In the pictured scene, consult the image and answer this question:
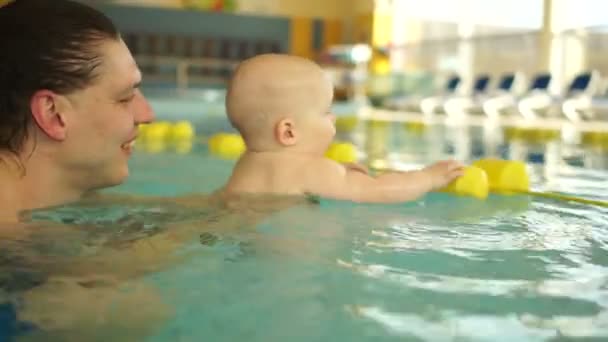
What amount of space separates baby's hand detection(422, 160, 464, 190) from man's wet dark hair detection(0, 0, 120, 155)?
126cm

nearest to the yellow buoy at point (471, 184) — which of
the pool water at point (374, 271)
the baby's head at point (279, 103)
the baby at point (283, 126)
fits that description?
the pool water at point (374, 271)

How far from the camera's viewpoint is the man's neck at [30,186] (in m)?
1.65

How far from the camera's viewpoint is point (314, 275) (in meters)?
1.45

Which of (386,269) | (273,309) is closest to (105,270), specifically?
(273,309)

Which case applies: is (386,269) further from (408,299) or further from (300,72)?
(300,72)

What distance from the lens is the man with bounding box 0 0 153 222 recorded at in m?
1.57

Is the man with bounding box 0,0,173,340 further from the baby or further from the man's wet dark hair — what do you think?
the baby

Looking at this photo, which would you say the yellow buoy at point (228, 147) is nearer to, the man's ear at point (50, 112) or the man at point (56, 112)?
the man at point (56, 112)

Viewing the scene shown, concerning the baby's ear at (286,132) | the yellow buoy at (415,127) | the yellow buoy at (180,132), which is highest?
the baby's ear at (286,132)

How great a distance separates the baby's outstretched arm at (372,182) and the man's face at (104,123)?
0.65 meters

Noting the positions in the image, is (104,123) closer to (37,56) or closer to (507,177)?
(37,56)

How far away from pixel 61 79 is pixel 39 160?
0.21m

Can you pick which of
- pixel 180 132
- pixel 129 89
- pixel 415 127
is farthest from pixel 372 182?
pixel 415 127

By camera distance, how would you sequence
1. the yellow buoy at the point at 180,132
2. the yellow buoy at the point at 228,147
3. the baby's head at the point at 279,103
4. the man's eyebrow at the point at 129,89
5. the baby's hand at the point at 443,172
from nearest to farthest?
the man's eyebrow at the point at 129,89
the baby's head at the point at 279,103
the baby's hand at the point at 443,172
the yellow buoy at the point at 228,147
the yellow buoy at the point at 180,132
